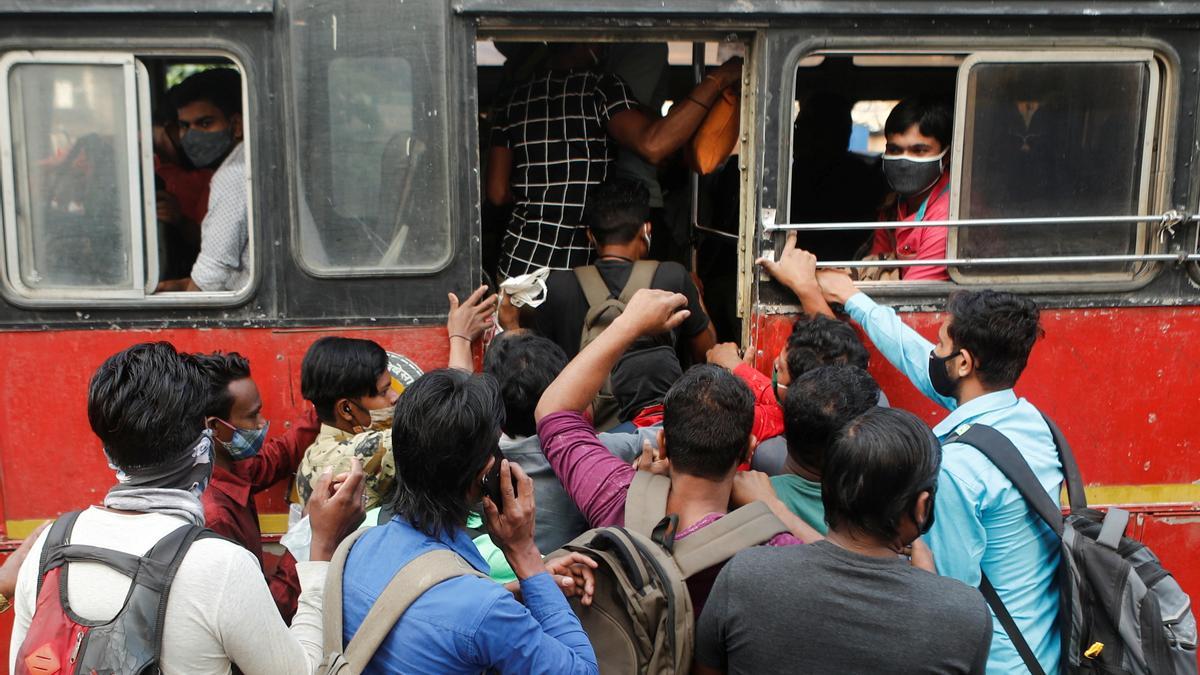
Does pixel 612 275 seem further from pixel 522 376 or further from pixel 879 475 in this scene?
pixel 879 475

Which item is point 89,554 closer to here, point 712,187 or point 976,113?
point 976,113

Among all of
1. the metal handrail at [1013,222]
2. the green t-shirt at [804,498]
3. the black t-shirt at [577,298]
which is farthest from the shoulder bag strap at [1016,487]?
the black t-shirt at [577,298]

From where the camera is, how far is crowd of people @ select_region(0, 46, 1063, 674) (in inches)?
70.6

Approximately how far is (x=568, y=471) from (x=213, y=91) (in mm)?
2021

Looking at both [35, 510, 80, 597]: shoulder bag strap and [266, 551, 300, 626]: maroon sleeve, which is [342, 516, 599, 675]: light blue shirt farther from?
[266, 551, 300, 626]: maroon sleeve

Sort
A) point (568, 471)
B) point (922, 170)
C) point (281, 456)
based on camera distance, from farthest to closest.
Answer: point (922, 170) → point (281, 456) → point (568, 471)

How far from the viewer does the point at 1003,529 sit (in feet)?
8.13

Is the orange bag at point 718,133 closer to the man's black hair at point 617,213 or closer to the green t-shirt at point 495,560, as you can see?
the man's black hair at point 617,213

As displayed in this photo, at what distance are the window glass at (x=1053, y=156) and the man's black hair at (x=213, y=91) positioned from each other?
2524 mm

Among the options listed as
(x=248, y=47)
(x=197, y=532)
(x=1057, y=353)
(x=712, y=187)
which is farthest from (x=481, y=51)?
(x=197, y=532)

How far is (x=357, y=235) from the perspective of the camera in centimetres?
324

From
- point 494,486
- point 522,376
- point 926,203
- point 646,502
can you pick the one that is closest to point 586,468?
point 646,502

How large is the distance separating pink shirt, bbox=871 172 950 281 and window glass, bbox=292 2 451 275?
1.61 meters

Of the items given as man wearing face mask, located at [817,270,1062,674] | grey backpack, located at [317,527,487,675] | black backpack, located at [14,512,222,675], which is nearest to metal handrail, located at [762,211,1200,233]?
man wearing face mask, located at [817,270,1062,674]
